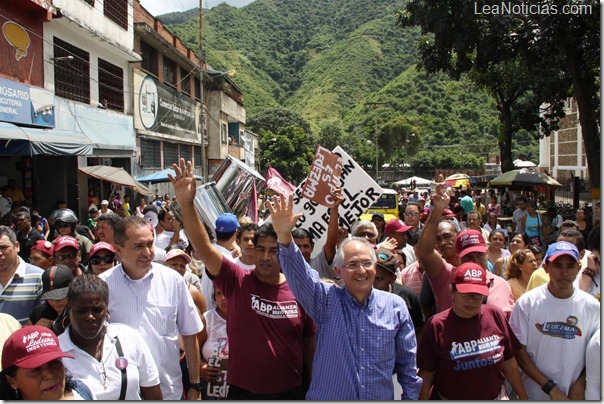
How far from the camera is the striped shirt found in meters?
4.00

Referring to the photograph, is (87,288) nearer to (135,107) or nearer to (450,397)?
(450,397)

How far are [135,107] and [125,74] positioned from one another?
1350mm

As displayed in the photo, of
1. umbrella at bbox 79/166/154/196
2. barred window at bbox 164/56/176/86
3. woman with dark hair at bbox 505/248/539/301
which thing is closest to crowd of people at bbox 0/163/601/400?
woman with dark hair at bbox 505/248/539/301

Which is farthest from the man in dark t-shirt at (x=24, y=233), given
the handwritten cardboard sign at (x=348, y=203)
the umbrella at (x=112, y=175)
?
the umbrella at (x=112, y=175)

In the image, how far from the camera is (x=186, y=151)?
30.0 m

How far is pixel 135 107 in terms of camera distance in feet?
69.8

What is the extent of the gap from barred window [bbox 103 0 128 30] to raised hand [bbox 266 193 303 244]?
1771 centimetres

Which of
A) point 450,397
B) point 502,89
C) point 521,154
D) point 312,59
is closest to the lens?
point 450,397

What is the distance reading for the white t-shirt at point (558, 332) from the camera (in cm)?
348

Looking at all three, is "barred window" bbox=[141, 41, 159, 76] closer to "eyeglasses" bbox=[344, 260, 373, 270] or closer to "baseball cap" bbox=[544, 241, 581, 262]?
"baseball cap" bbox=[544, 241, 581, 262]

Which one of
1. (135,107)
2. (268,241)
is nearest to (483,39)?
(268,241)

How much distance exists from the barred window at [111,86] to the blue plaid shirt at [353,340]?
17647 mm

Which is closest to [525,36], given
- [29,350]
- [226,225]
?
[226,225]

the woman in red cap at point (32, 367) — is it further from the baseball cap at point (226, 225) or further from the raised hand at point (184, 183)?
the baseball cap at point (226, 225)
